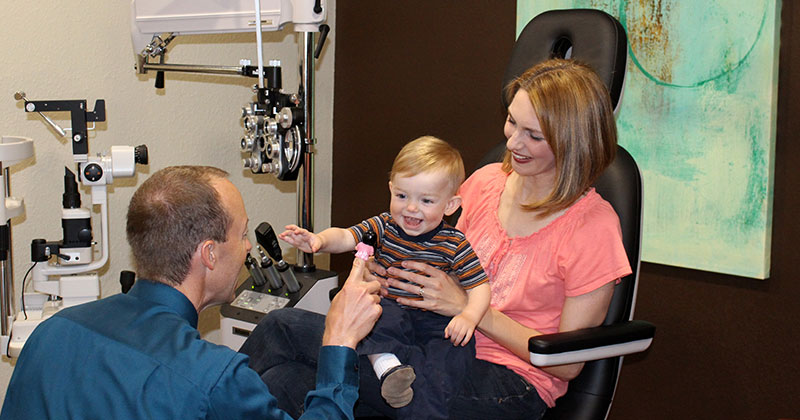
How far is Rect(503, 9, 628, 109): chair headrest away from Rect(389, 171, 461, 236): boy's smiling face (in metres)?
0.37

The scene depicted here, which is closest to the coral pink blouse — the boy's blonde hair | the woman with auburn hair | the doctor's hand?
the woman with auburn hair

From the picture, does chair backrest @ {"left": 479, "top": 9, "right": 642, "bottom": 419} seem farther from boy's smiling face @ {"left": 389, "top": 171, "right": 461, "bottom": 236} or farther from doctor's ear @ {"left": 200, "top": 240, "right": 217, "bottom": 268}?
doctor's ear @ {"left": 200, "top": 240, "right": 217, "bottom": 268}

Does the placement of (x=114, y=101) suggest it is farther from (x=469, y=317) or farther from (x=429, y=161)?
(x=469, y=317)

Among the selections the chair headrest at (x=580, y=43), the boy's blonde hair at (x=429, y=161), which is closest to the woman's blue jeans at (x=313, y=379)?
the boy's blonde hair at (x=429, y=161)

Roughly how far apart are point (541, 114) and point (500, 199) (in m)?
0.33

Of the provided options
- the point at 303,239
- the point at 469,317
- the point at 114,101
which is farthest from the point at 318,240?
the point at 114,101

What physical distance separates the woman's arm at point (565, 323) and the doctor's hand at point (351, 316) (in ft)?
1.23

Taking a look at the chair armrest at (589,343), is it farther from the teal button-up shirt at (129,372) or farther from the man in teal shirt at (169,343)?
the teal button-up shirt at (129,372)

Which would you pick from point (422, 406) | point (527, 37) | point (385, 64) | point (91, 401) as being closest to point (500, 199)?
point (527, 37)

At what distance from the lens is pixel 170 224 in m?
1.21

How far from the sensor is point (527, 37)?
1.97 metres

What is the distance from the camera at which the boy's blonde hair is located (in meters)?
1.71

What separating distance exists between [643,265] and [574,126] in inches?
38.9

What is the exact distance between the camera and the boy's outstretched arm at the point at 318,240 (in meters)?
1.81
